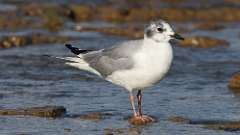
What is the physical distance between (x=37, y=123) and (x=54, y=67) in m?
3.80

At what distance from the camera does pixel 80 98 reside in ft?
31.2

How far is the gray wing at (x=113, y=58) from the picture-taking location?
27.5ft

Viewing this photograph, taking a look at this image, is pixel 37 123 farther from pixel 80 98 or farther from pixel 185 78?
pixel 185 78

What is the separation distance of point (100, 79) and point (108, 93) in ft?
3.60

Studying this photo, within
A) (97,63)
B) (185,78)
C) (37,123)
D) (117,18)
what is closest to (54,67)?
(185,78)

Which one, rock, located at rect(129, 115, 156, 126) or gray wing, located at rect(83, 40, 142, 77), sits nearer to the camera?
rock, located at rect(129, 115, 156, 126)

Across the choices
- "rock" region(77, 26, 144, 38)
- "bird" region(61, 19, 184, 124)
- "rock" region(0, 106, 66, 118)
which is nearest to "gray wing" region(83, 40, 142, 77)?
"bird" region(61, 19, 184, 124)

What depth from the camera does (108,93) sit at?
9.86m

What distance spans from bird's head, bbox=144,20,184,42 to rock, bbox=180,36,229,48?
5393 mm

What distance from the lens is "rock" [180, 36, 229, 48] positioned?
13.7 metres

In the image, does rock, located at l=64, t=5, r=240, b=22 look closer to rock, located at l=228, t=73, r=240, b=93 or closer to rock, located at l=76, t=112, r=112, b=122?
rock, located at l=228, t=73, r=240, b=93

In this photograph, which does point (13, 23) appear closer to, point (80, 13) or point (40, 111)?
point (80, 13)

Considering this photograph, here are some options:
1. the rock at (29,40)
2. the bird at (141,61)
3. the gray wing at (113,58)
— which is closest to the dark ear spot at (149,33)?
the bird at (141,61)

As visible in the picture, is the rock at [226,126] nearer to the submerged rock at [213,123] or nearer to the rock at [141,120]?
the submerged rock at [213,123]
